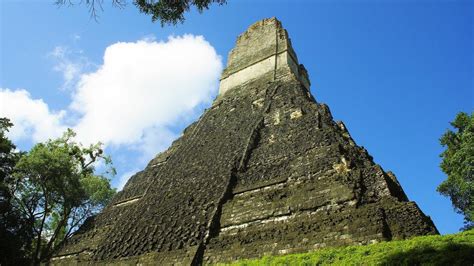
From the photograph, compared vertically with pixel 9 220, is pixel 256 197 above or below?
below

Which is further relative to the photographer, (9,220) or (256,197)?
(9,220)

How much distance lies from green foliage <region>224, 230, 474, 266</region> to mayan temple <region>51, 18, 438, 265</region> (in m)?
0.49

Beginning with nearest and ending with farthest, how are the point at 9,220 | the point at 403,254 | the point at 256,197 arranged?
the point at 403,254, the point at 256,197, the point at 9,220

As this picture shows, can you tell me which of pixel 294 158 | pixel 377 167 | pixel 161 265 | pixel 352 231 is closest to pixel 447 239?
pixel 352 231

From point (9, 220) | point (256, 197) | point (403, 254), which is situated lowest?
point (403, 254)

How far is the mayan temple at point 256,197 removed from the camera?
23.8ft

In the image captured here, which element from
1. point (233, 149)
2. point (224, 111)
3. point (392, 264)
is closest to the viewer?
point (392, 264)

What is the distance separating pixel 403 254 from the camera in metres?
5.60

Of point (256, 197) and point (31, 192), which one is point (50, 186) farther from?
point (256, 197)

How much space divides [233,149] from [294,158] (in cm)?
253

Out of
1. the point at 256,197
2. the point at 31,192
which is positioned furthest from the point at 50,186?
the point at 256,197

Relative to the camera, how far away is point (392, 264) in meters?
5.46

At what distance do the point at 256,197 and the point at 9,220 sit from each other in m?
11.2

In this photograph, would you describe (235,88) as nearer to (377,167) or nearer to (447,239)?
→ (377,167)
